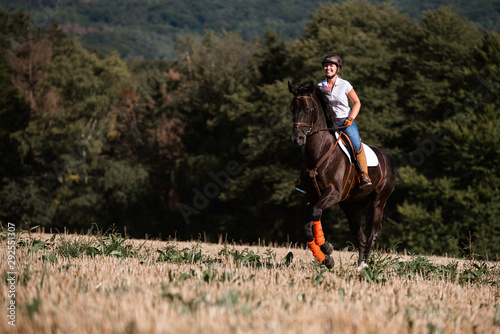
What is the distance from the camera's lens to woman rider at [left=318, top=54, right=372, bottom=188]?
8430mm

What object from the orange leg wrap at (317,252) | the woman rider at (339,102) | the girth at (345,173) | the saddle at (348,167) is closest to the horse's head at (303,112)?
the woman rider at (339,102)

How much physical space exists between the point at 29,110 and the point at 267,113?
65.0 feet

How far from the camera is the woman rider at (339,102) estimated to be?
8.43 m

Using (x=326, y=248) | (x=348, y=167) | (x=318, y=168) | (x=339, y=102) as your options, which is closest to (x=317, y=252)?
(x=326, y=248)

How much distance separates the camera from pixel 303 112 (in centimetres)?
791

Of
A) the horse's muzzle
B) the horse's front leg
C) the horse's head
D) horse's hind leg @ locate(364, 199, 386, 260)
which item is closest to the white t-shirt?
the horse's head

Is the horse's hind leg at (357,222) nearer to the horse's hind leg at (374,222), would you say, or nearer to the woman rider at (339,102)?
the horse's hind leg at (374,222)

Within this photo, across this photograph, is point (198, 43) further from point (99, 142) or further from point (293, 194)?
point (293, 194)

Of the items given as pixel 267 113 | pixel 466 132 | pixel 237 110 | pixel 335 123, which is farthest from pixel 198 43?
pixel 335 123

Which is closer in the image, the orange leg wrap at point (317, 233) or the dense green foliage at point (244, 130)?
the orange leg wrap at point (317, 233)

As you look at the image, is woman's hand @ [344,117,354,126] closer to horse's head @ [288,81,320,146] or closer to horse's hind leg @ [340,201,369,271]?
horse's head @ [288,81,320,146]

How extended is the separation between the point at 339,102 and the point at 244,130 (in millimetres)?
30374

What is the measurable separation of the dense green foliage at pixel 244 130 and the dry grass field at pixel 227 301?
64.3 ft

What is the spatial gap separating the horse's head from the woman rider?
352 mm
